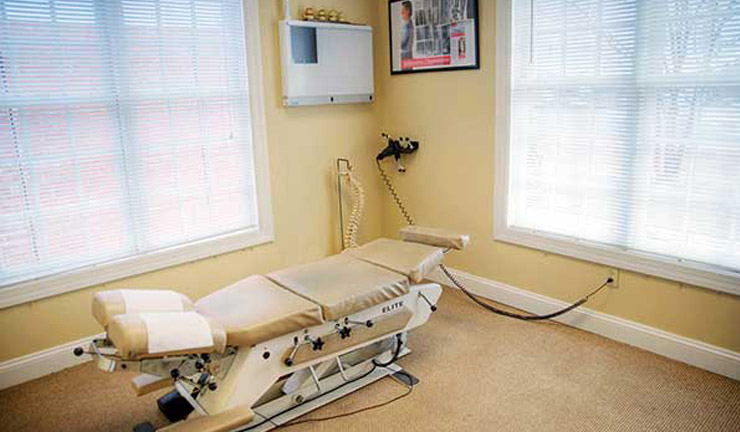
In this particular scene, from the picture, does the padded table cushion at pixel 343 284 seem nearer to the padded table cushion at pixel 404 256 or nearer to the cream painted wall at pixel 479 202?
the padded table cushion at pixel 404 256

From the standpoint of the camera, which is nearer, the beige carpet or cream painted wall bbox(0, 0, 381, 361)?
the beige carpet

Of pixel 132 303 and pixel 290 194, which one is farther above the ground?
pixel 290 194

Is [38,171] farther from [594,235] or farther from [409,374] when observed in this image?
[594,235]

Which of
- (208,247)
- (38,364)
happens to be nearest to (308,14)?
(208,247)

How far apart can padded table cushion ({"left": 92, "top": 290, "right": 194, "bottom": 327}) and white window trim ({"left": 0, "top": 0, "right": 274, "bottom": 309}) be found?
94 cm

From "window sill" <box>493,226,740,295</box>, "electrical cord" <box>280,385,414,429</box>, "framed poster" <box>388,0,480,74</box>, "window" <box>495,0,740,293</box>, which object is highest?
"framed poster" <box>388,0,480,74</box>

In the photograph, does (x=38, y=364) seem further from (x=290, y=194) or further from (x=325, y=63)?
(x=325, y=63)

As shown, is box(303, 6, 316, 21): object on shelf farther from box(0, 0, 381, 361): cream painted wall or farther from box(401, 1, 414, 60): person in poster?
box(401, 1, 414, 60): person in poster

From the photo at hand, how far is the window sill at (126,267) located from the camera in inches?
111

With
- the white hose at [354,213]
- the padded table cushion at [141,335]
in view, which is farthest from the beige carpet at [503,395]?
the white hose at [354,213]

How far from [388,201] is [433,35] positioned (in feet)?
4.20

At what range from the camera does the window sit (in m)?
2.58

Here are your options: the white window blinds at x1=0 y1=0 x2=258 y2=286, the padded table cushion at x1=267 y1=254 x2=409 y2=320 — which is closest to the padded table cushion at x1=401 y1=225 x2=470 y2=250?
the padded table cushion at x1=267 y1=254 x2=409 y2=320

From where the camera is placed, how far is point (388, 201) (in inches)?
172
